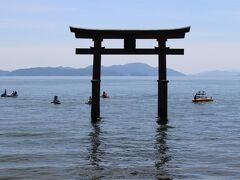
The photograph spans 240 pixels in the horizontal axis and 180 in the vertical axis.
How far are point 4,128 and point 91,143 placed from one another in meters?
8.71

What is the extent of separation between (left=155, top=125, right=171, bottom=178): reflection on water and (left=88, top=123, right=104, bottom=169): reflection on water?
1.96 m

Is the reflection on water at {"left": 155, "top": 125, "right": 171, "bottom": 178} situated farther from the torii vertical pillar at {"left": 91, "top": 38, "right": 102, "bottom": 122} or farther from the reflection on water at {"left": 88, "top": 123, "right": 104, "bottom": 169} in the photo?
the torii vertical pillar at {"left": 91, "top": 38, "right": 102, "bottom": 122}

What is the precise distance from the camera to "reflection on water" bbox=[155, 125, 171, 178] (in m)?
14.4

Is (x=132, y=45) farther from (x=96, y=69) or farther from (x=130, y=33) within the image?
(x=96, y=69)

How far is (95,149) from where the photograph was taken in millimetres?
18375

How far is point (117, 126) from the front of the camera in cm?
2773

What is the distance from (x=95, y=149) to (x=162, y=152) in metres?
2.68

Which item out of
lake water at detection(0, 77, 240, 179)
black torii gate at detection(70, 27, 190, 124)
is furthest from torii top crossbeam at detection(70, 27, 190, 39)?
lake water at detection(0, 77, 240, 179)

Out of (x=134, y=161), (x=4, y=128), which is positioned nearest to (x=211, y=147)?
(x=134, y=161)

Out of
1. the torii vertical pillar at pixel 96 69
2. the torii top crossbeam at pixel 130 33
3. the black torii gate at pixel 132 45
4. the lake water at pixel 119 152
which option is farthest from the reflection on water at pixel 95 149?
the torii top crossbeam at pixel 130 33

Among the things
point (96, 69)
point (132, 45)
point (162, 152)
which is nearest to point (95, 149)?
point (162, 152)

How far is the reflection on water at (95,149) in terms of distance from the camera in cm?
1564

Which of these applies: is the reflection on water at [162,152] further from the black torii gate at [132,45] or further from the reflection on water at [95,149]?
the black torii gate at [132,45]

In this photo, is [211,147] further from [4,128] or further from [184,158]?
[4,128]
